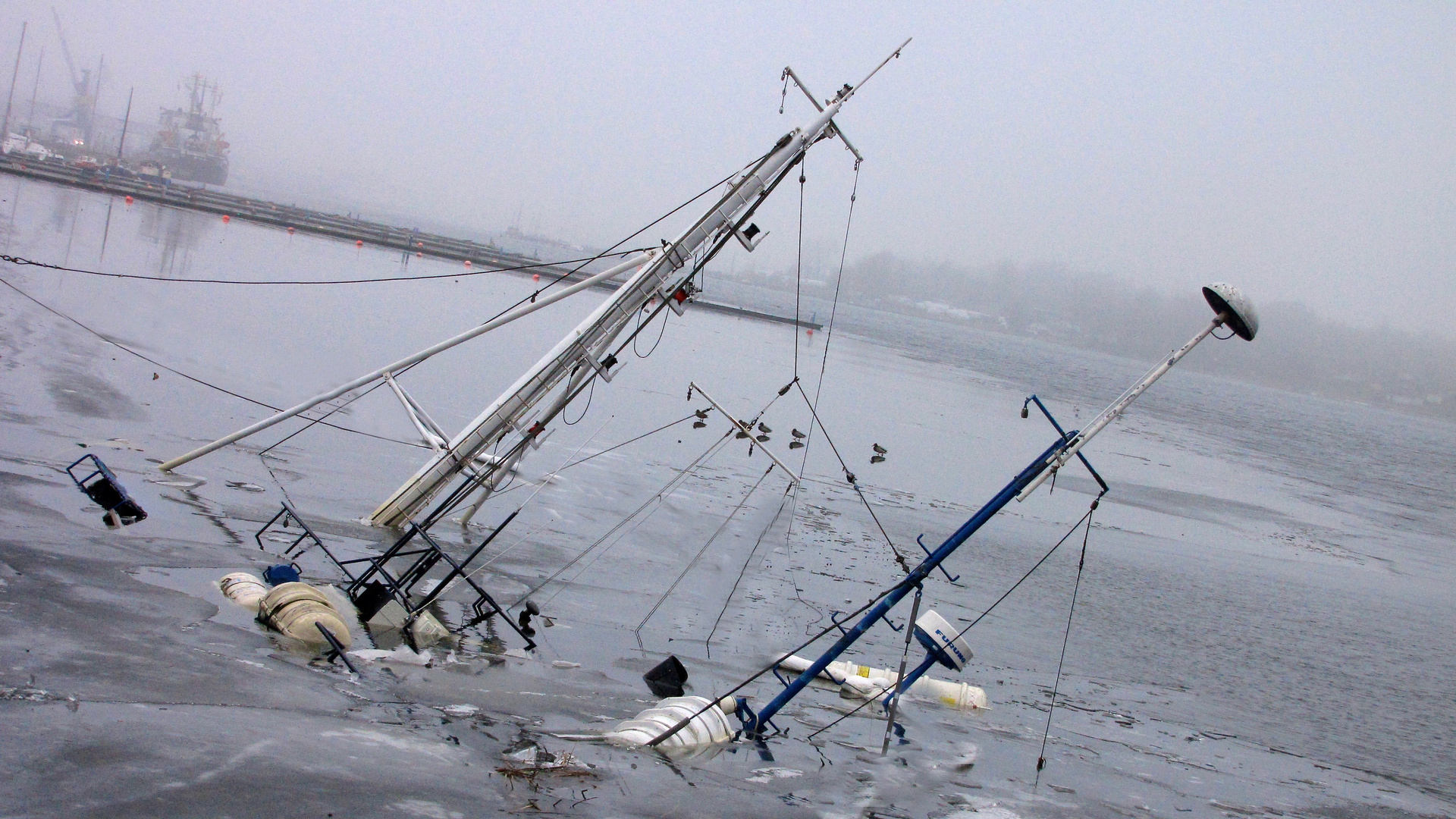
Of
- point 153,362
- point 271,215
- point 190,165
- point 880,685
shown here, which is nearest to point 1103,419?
point 880,685

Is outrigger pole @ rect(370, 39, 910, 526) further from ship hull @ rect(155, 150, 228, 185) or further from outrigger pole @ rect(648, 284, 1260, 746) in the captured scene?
ship hull @ rect(155, 150, 228, 185)

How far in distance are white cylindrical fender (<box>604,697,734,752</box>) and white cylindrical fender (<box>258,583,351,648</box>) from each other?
152 inches

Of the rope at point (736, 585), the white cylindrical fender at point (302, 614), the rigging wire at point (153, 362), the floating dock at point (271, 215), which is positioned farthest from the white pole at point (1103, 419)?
the floating dock at point (271, 215)

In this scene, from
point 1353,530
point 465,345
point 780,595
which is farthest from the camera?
point 465,345

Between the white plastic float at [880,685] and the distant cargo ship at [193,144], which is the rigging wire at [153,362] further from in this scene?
the distant cargo ship at [193,144]

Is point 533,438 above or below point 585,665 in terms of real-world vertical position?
above

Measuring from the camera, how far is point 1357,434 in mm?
132375

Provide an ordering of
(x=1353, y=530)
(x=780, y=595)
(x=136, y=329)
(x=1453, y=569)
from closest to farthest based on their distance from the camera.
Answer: (x=780, y=595) → (x=136, y=329) → (x=1453, y=569) → (x=1353, y=530)

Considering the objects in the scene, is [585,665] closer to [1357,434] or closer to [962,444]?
[962,444]

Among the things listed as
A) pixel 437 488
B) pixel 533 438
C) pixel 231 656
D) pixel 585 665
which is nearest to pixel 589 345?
pixel 533 438

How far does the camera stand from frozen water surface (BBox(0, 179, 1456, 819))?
1065 centimetres

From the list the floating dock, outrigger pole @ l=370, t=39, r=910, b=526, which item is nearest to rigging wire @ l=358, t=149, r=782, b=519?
outrigger pole @ l=370, t=39, r=910, b=526

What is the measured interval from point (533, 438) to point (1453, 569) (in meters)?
42.6

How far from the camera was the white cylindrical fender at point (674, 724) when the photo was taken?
13289mm
